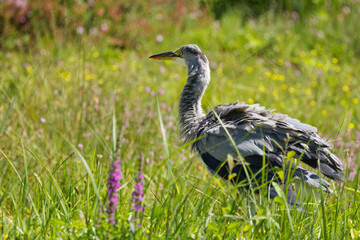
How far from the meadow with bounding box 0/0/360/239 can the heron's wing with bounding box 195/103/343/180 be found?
14 cm

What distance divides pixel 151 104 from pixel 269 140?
222 cm

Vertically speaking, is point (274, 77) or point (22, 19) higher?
point (22, 19)

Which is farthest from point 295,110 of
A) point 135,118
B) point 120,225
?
point 120,225

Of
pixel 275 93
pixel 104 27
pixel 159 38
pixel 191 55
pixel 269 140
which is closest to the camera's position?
pixel 269 140

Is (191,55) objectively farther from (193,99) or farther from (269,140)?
(269,140)

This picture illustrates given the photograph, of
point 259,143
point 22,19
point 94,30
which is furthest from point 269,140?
point 22,19

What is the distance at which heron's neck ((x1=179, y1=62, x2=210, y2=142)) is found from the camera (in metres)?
4.08

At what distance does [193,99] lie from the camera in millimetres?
4164

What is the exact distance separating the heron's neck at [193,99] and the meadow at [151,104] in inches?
15.0

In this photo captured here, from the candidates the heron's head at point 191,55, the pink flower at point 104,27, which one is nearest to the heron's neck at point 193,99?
the heron's head at point 191,55

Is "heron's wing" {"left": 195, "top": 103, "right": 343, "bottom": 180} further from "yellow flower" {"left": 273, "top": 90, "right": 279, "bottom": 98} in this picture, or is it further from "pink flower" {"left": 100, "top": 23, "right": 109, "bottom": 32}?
"pink flower" {"left": 100, "top": 23, "right": 109, "bottom": 32}

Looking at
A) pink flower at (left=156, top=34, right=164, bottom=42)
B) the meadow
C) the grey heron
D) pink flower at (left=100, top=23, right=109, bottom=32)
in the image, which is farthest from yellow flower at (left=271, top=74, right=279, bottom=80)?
the grey heron

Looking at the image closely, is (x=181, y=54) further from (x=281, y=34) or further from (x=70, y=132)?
(x=281, y=34)

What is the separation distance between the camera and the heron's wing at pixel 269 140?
344 cm
